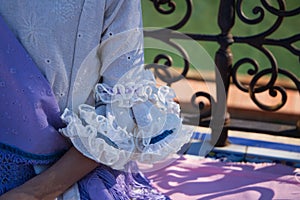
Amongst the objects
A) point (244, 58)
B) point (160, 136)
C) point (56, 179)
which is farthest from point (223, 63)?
point (56, 179)

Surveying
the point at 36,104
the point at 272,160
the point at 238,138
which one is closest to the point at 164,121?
the point at 36,104

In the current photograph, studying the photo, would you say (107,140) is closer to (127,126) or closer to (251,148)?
(127,126)

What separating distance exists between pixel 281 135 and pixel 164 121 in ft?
4.03

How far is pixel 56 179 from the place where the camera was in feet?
4.53

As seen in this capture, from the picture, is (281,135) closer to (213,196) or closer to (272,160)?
(272,160)

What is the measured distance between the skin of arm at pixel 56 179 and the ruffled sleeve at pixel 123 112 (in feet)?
0.10

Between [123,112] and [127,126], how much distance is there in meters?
0.03

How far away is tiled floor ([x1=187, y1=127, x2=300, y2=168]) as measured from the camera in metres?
2.45

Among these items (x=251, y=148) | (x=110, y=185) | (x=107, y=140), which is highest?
(x=107, y=140)

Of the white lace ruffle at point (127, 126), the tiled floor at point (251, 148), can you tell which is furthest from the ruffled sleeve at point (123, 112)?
the tiled floor at point (251, 148)

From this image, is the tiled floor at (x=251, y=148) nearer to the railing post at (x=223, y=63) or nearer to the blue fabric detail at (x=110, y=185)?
the railing post at (x=223, y=63)

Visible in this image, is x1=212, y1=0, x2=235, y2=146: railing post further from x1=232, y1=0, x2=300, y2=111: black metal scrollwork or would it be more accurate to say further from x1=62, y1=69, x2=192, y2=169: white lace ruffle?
x1=62, y1=69, x2=192, y2=169: white lace ruffle

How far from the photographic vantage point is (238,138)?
267 centimetres

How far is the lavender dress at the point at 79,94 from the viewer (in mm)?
1354
